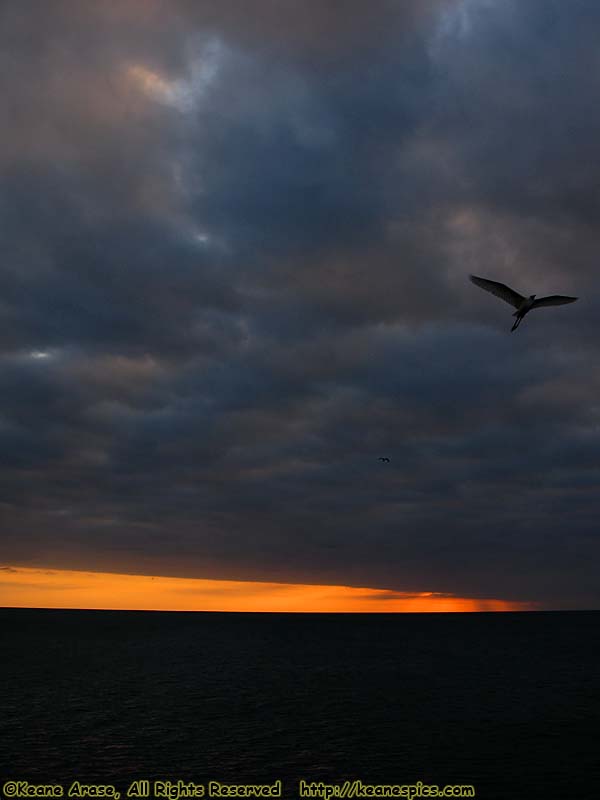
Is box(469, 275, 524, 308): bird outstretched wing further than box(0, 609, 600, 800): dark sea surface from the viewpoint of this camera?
No

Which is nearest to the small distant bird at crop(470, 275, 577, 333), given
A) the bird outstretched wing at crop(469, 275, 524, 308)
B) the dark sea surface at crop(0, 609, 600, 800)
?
the bird outstretched wing at crop(469, 275, 524, 308)

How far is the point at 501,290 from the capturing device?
3881 cm

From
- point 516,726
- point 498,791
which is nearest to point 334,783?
point 498,791

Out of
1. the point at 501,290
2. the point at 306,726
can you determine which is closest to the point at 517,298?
the point at 501,290

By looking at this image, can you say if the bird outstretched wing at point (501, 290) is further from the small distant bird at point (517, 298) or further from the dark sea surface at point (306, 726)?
the dark sea surface at point (306, 726)

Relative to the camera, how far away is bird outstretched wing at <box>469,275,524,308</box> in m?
38.2

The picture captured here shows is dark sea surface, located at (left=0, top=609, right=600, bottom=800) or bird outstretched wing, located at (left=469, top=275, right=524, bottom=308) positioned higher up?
bird outstretched wing, located at (left=469, top=275, right=524, bottom=308)

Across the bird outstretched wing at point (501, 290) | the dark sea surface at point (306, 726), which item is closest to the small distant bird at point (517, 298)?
the bird outstretched wing at point (501, 290)

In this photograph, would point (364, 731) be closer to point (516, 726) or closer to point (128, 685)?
point (516, 726)

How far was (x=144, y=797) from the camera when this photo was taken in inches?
1852

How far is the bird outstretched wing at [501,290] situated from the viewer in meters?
38.2

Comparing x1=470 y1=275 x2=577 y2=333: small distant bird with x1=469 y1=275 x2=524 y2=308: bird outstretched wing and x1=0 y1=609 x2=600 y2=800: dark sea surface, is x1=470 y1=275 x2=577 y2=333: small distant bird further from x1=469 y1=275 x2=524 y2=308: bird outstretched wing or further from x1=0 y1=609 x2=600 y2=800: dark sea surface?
x1=0 y1=609 x2=600 y2=800: dark sea surface

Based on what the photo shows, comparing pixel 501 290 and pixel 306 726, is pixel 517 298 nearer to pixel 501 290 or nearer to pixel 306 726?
pixel 501 290

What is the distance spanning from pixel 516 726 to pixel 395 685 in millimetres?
39920
